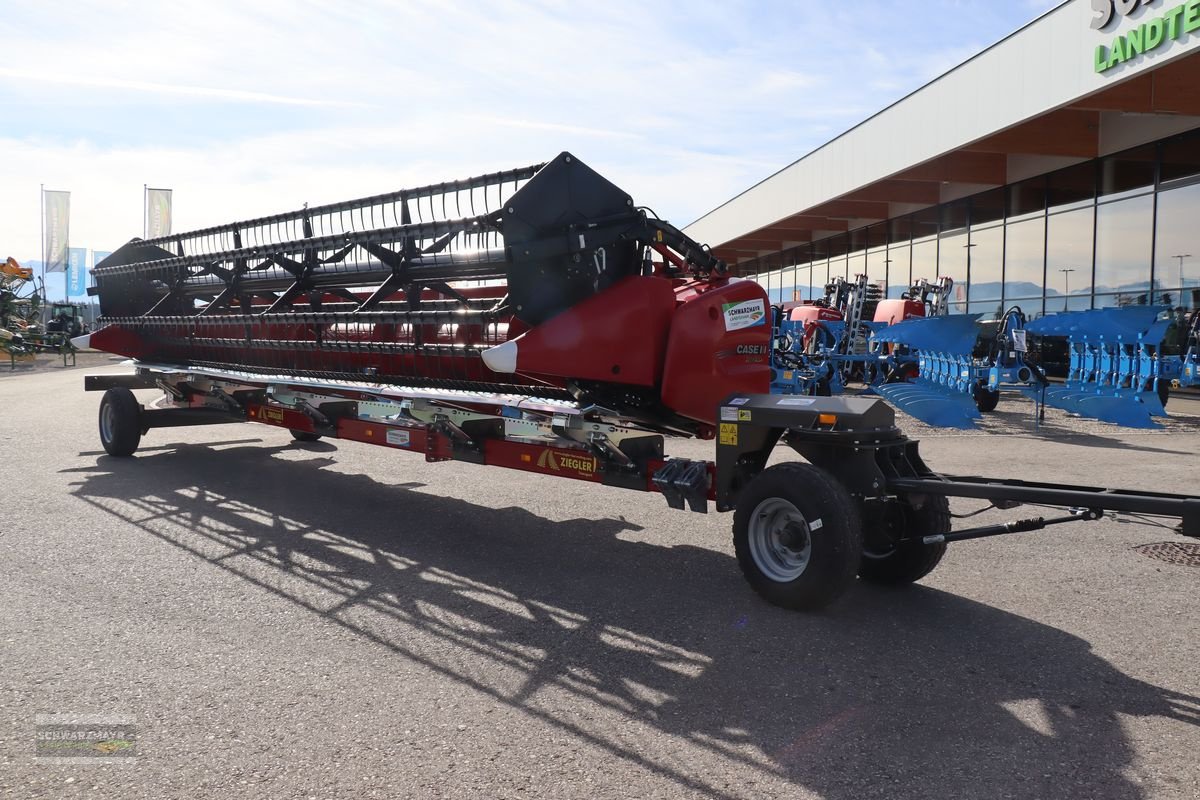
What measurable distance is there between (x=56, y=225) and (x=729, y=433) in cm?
4243

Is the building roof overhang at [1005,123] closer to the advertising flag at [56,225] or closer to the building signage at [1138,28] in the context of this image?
the building signage at [1138,28]

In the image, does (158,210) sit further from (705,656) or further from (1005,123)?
(705,656)

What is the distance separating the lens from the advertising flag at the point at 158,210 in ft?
107

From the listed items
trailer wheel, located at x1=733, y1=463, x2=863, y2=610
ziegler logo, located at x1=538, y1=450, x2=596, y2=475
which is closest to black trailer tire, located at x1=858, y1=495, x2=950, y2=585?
trailer wheel, located at x1=733, y1=463, x2=863, y2=610

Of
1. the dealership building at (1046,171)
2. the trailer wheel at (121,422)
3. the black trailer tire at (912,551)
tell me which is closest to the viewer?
the black trailer tire at (912,551)

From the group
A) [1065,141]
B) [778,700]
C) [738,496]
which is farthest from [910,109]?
[778,700]

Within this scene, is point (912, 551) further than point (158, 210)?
No

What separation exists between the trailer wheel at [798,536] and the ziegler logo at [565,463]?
110cm

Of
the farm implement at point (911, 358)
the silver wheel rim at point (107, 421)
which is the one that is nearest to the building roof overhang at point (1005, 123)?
the farm implement at point (911, 358)

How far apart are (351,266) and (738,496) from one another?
4.24 meters

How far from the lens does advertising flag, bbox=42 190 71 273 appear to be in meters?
38.3

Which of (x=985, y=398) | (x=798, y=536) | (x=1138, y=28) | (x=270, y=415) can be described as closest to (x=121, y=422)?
(x=270, y=415)

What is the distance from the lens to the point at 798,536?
14.9ft

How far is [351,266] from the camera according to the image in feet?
24.4
